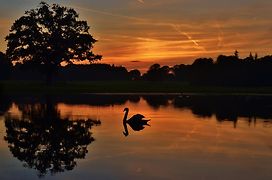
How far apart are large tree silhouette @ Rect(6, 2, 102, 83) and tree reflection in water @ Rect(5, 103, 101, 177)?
5684cm

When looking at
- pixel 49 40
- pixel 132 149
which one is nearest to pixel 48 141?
pixel 132 149

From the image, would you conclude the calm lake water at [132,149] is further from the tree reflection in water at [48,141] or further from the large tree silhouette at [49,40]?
the large tree silhouette at [49,40]

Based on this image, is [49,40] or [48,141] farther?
[49,40]

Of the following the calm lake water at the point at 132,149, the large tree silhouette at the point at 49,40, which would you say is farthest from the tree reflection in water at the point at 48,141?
the large tree silhouette at the point at 49,40

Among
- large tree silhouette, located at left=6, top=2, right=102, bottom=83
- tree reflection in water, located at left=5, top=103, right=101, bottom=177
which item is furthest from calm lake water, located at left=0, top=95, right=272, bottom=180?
large tree silhouette, located at left=6, top=2, right=102, bottom=83

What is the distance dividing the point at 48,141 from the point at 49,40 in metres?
68.8

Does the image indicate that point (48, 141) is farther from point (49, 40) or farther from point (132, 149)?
point (49, 40)

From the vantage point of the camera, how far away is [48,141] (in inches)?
856

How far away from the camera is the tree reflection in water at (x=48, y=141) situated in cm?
1675

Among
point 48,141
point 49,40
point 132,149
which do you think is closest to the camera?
point 132,149

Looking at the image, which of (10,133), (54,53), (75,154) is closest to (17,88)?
(54,53)

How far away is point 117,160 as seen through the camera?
17156mm

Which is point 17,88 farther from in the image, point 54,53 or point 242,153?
point 242,153

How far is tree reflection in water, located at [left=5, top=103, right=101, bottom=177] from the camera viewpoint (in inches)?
659
